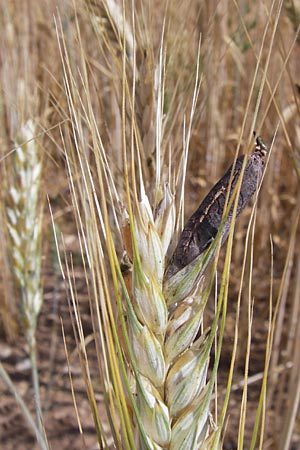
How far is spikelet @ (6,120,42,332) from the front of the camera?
1229 millimetres

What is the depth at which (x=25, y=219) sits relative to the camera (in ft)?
4.07

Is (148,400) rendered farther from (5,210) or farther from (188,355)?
(5,210)

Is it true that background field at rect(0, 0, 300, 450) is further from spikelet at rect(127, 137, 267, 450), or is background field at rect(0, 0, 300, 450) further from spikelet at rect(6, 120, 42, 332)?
spikelet at rect(127, 137, 267, 450)

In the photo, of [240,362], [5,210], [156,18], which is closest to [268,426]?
[240,362]

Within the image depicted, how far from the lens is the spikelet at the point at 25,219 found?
123cm

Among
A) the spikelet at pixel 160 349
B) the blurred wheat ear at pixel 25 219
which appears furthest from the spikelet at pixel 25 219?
the spikelet at pixel 160 349

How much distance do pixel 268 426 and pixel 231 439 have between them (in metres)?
0.11

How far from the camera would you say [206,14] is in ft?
6.25

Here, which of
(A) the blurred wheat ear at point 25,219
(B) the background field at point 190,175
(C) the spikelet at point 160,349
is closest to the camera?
(C) the spikelet at point 160,349

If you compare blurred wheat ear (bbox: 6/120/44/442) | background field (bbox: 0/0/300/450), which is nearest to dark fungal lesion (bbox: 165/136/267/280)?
background field (bbox: 0/0/300/450)

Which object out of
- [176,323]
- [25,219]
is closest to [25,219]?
[25,219]

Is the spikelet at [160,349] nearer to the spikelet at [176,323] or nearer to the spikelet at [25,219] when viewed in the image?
the spikelet at [176,323]

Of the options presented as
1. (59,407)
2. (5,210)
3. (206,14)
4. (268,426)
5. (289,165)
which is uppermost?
(206,14)

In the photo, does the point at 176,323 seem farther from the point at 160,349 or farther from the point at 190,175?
the point at 190,175
